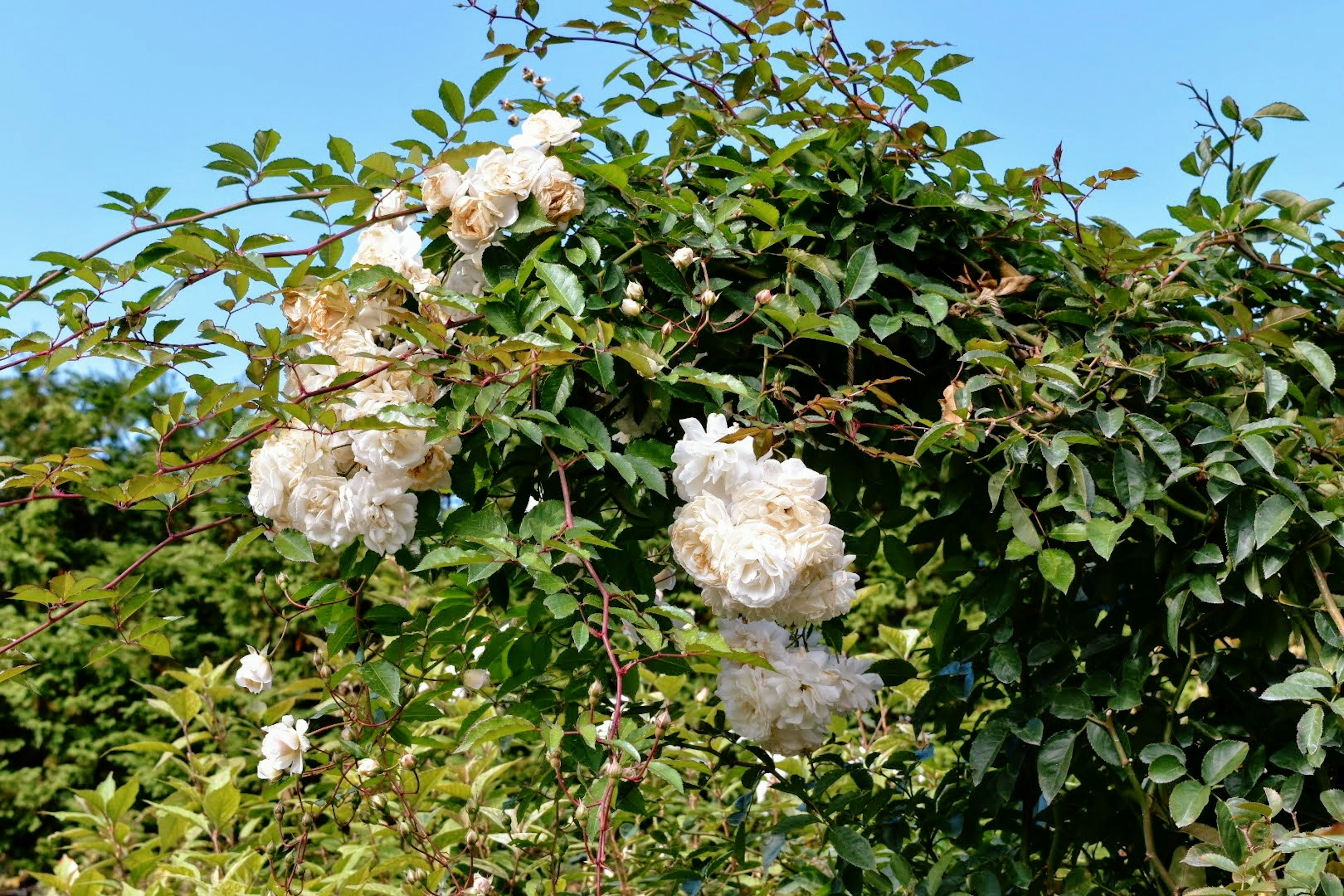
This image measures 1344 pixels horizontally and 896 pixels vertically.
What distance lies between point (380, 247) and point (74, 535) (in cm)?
458

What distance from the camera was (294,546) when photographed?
146 centimetres

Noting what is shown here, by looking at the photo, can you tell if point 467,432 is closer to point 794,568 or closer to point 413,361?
point 413,361

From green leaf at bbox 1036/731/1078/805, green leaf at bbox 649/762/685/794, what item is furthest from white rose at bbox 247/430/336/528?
green leaf at bbox 1036/731/1078/805

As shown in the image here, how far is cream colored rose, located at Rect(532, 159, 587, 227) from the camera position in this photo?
151 cm

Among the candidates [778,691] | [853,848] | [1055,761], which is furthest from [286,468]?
[1055,761]

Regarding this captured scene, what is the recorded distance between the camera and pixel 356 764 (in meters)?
1.86

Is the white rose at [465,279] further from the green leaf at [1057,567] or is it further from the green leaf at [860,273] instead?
the green leaf at [1057,567]

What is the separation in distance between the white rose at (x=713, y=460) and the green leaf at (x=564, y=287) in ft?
0.69

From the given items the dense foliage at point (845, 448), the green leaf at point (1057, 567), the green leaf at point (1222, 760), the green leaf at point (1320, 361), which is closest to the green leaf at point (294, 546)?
the dense foliage at point (845, 448)

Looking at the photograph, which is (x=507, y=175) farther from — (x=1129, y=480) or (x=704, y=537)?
(x=1129, y=480)

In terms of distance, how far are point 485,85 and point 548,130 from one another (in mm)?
106

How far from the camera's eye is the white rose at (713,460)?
1340 mm

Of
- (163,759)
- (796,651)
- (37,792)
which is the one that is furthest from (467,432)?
(37,792)

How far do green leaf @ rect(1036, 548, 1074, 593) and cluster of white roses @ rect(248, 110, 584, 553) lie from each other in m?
0.79
